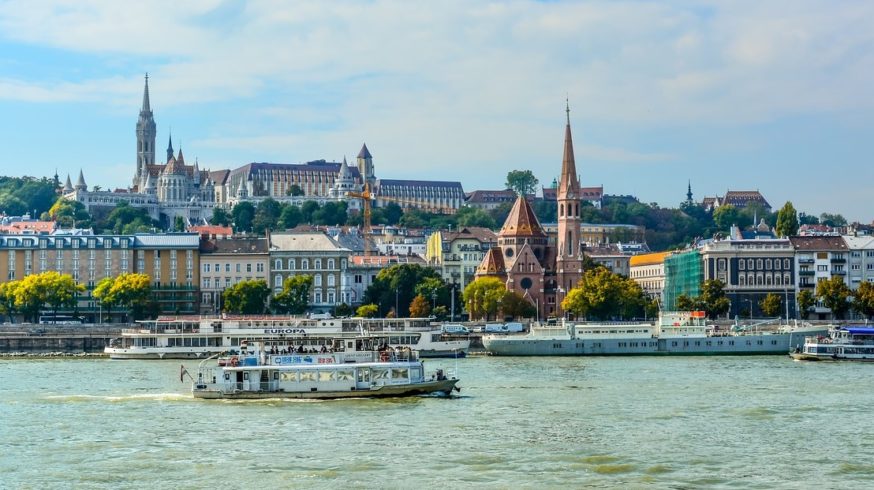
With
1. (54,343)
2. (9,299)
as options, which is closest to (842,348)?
(54,343)

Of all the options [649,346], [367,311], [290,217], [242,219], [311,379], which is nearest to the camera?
[311,379]

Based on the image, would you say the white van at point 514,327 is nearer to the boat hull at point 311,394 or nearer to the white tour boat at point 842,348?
the white tour boat at point 842,348

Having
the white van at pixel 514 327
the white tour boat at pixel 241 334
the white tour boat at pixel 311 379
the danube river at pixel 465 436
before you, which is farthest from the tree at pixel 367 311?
the white tour boat at pixel 311 379

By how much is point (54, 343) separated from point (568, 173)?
165ft

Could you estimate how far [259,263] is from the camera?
119 meters

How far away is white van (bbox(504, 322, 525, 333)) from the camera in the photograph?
99.0 meters

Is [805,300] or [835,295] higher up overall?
[835,295]

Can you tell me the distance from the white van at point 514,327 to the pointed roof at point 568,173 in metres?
25.2

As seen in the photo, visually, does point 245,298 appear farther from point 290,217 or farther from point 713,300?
point 290,217

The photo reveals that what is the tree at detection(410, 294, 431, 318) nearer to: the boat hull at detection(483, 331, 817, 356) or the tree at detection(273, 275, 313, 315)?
the tree at detection(273, 275, 313, 315)

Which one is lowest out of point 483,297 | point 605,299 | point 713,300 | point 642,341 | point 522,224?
point 642,341

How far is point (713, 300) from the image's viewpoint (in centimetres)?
10506

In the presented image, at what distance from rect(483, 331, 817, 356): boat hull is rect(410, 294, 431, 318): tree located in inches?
1115

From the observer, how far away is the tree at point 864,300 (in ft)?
324
